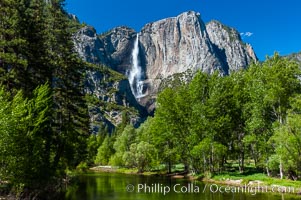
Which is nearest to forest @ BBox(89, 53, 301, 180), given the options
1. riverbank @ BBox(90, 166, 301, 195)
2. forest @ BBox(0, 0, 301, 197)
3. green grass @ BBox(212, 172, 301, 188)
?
forest @ BBox(0, 0, 301, 197)

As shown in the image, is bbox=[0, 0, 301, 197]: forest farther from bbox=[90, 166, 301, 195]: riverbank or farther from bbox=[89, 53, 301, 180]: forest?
bbox=[90, 166, 301, 195]: riverbank

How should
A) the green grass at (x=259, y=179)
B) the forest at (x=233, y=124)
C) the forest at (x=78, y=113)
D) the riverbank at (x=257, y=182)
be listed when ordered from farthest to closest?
1. the forest at (x=233, y=124)
2. the green grass at (x=259, y=179)
3. the riverbank at (x=257, y=182)
4. the forest at (x=78, y=113)

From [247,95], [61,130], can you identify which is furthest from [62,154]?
[247,95]

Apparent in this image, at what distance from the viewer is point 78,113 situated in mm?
44844

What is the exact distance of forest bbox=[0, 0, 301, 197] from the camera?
1069 inches

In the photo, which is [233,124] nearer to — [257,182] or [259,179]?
[259,179]

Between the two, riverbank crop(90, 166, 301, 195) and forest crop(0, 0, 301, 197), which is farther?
riverbank crop(90, 166, 301, 195)

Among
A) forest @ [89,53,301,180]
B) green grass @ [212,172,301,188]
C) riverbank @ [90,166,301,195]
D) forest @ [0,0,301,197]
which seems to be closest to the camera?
forest @ [0,0,301,197]

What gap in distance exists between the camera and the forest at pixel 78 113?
2714cm

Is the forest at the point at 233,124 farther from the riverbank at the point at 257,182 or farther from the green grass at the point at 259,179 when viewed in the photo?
the riverbank at the point at 257,182

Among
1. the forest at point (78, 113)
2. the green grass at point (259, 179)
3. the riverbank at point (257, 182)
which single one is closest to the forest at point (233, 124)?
the forest at point (78, 113)

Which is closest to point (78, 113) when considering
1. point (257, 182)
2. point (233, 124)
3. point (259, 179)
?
point (257, 182)

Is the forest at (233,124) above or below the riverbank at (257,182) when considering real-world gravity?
above

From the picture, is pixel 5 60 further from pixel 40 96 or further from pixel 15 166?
pixel 15 166
